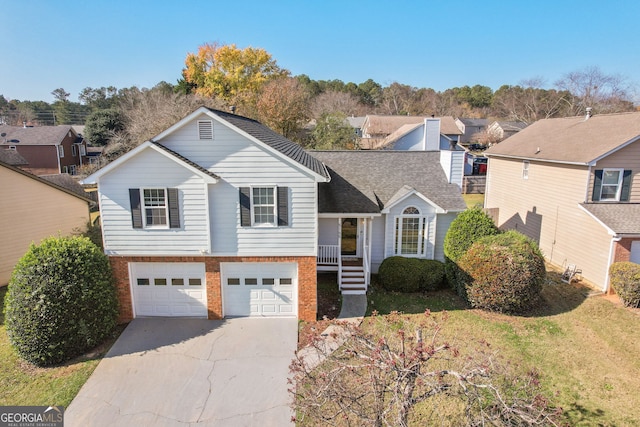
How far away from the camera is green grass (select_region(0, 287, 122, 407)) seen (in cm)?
902

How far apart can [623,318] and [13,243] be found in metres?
25.1

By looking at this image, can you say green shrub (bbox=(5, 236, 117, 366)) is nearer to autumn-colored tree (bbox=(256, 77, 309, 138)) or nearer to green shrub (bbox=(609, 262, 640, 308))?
green shrub (bbox=(609, 262, 640, 308))

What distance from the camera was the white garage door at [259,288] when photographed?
12.7m

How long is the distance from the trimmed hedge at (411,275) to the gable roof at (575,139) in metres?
8.23

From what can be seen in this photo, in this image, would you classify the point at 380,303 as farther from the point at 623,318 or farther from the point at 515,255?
the point at 623,318

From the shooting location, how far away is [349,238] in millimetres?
16875

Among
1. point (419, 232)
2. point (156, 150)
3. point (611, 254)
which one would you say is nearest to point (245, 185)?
point (156, 150)

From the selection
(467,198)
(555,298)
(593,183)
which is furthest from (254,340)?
(467,198)

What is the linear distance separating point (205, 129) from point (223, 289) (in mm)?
5448

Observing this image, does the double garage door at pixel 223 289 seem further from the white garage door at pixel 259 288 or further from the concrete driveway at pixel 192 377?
the concrete driveway at pixel 192 377

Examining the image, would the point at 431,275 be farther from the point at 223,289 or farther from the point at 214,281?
the point at 214,281

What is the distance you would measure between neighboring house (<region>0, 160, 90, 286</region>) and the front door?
12.7 metres

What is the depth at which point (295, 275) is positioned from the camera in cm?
1276

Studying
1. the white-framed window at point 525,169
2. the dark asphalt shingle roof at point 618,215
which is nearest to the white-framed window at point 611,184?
the dark asphalt shingle roof at point 618,215
